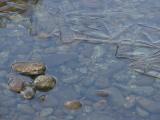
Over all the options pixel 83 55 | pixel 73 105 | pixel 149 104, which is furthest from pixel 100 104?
pixel 83 55

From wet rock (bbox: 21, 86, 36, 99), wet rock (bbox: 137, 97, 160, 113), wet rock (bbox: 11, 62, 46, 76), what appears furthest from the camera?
wet rock (bbox: 11, 62, 46, 76)

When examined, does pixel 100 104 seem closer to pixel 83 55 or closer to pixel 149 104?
pixel 149 104

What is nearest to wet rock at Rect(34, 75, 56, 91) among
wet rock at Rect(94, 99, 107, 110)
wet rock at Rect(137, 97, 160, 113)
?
wet rock at Rect(94, 99, 107, 110)

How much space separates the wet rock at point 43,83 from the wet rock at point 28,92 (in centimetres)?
5

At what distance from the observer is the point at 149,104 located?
3.45 meters

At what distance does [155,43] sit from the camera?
157 inches

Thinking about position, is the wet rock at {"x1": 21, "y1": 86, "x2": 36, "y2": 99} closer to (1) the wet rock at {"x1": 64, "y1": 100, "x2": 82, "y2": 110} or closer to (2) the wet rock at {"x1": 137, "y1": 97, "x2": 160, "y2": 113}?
(1) the wet rock at {"x1": 64, "y1": 100, "x2": 82, "y2": 110}

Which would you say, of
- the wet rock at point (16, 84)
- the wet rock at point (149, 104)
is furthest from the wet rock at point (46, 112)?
the wet rock at point (149, 104)

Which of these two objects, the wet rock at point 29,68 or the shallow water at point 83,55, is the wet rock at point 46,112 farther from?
the wet rock at point 29,68

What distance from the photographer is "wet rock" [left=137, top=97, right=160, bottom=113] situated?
340 cm

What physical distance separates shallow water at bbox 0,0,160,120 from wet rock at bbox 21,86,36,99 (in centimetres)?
4

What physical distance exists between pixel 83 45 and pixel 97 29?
0.26m

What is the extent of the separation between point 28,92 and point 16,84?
0.14 m

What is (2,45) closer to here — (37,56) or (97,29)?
(37,56)
